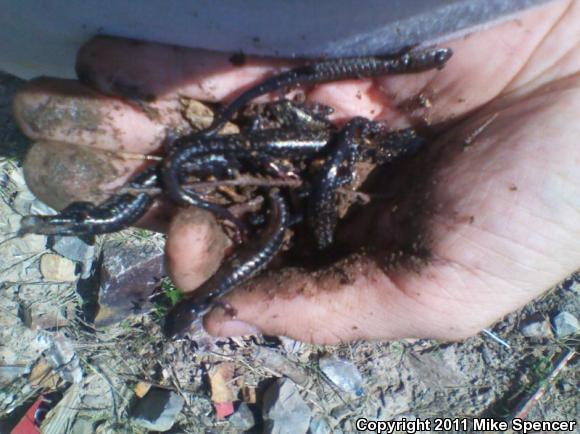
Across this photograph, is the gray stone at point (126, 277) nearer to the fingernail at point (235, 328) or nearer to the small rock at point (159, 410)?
the small rock at point (159, 410)

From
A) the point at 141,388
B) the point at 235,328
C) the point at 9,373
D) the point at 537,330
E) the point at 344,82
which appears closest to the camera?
the point at 235,328

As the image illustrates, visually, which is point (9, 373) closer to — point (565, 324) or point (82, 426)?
point (82, 426)

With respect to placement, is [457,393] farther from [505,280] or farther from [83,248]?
[83,248]

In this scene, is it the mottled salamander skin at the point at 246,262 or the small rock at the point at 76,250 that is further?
the small rock at the point at 76,250

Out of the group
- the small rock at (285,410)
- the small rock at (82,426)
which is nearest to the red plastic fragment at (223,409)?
the small rock at (285,410)

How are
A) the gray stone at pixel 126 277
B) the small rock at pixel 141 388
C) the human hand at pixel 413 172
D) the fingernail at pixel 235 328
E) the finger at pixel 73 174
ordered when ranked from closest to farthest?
the human hand at pixel 413 172, the fingernail at pixel 235 328, the finger at pixel 73 174, the small rock at pixel 141 388, the gray stone at pixel 126 277

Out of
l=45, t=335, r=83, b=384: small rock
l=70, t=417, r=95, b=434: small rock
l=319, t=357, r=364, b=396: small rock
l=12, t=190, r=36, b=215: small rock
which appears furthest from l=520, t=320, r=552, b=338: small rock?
l=12, t=190, r=36, b=215: small rock

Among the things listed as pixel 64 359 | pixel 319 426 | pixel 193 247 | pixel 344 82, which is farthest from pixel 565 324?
pixel 64 359
